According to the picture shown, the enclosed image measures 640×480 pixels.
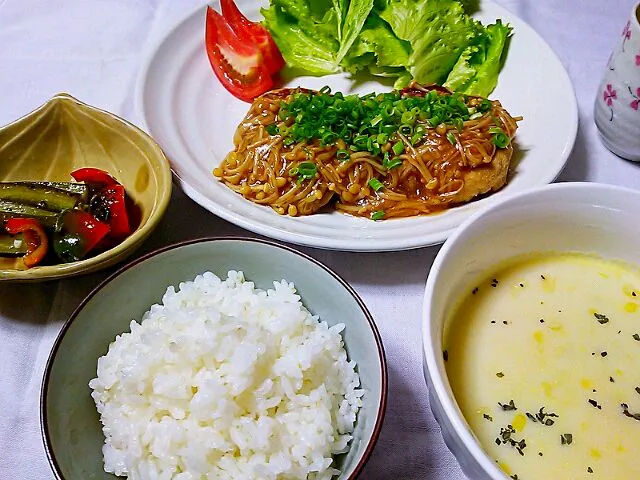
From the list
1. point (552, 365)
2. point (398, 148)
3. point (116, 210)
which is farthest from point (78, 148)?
point (552, 365)

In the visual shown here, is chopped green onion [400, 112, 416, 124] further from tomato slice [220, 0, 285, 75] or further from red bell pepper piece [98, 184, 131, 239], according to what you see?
red bell pepper piece [98, 184, 131, 239]

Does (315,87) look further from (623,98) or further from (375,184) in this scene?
(623,98)

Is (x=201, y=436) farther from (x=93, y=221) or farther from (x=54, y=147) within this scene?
(x=54, y=147)

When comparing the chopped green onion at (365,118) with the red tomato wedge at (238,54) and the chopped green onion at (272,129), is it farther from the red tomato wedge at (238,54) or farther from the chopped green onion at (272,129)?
the red tomato wedge at (238,54)

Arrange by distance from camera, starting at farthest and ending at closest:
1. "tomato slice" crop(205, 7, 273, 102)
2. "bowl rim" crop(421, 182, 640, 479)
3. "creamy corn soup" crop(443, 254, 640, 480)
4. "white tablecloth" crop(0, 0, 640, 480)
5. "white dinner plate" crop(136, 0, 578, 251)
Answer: "tomato slice" crop(205, 7, 273, 102)
"white dinner plate" crop(136, 0, 578, 251)
"white tablecloth" crop(0, 0, 640, 480)
"creamy corn soup" crop(443, 254, 640, 480)
"bowl rim" crop(421, 182, 640, 479)

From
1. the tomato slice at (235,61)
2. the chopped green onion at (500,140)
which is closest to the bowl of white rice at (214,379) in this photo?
the chopped green onion at (500,140)

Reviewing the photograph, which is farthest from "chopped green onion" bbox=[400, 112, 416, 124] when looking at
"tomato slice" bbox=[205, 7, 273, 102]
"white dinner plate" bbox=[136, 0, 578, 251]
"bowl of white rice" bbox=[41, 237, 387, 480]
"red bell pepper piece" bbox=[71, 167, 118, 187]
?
"red bell pepper piece" bbox=[71, 167, 118, 187]

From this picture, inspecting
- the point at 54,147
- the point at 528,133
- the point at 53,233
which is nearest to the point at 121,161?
the point at 54,147
